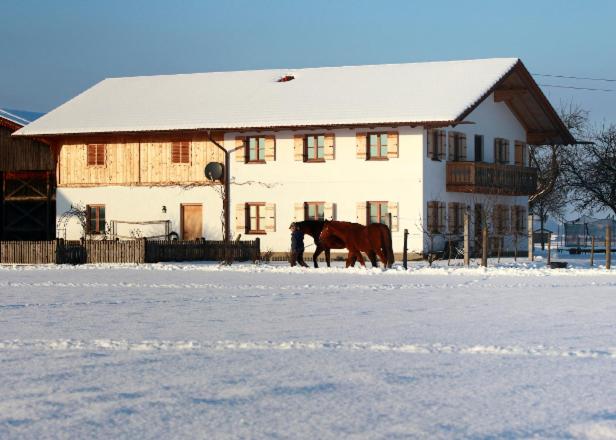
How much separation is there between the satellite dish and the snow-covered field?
24691 mm

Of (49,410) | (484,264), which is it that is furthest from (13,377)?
(484,264)

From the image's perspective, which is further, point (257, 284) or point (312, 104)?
point (312, 104)

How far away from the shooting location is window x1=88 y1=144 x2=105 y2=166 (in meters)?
49.7

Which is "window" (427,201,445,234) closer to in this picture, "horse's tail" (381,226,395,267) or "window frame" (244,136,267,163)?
"window frame" (244,136,267,163)

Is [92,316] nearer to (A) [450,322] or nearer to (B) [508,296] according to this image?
(A) [450,322]

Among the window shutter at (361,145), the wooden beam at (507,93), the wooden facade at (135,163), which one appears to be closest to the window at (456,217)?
the window shutter at (361,145)

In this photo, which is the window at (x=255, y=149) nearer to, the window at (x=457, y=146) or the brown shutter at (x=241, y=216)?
the brown shutter at (x=241, y=216)

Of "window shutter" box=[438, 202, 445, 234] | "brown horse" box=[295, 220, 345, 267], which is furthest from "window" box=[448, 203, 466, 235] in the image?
"brown horse" box=[295, 220, 345, 267]

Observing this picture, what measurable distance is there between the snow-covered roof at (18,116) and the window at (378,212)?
15466 mm

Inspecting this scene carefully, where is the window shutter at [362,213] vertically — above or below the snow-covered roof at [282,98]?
below

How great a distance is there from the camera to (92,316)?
17.3 meters

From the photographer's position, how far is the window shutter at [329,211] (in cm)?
4550

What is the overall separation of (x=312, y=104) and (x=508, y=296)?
24873mm

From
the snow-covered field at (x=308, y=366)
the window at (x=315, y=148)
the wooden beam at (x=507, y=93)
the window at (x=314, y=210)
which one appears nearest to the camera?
the snow-covered field at (x=308, y=366)
